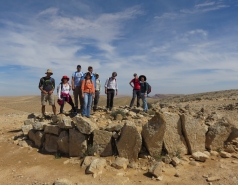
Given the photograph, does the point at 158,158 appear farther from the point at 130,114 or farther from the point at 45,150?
the point at 45,150

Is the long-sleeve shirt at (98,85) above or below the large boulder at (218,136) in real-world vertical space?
above

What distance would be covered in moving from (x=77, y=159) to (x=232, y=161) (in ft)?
14.1

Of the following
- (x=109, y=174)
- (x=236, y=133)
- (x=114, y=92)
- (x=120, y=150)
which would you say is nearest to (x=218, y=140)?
(x=236, y=133)

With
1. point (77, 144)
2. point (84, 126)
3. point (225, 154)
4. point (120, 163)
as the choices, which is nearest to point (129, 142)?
point (120, 163)

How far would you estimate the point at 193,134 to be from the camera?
644 cm

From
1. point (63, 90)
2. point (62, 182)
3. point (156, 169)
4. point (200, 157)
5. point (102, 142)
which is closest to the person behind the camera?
point (62, 182)

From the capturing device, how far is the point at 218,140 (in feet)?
21.6

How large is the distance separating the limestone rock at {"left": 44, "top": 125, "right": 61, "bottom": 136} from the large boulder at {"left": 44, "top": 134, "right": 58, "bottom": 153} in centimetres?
14

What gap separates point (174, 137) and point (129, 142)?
132 centimetres

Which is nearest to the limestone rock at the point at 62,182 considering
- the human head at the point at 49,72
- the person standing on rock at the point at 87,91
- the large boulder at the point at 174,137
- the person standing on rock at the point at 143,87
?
the large boulder at the point at 174,137

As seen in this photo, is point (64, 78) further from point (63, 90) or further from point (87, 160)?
point (87, 160)

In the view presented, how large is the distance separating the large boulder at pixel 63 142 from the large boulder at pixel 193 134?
3.63 meters

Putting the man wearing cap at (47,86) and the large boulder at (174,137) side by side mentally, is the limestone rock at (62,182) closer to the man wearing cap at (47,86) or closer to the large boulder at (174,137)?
the large boulder at (174,137)

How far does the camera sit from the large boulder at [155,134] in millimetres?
5988
